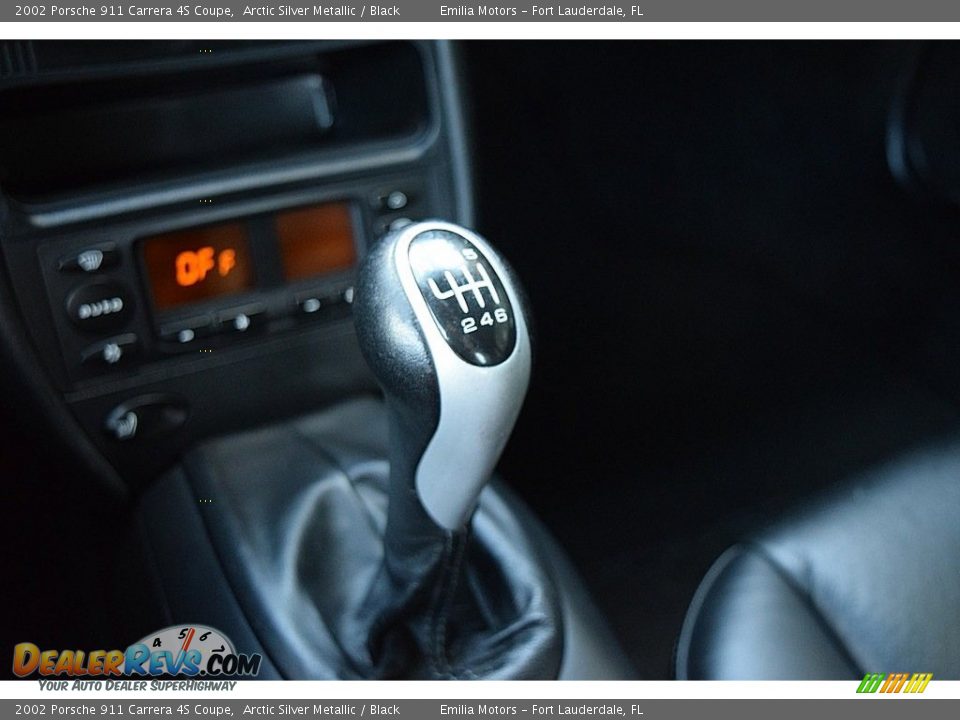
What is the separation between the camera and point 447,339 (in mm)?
460

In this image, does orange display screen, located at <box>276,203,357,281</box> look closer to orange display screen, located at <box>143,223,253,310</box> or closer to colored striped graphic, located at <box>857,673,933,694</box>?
orange display screen, located at <box>143,223,253,310</box>

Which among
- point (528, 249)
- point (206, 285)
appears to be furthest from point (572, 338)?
point (206, 285)

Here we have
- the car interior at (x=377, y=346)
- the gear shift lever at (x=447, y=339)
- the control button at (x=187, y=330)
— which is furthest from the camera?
the control button at (x=187, y=330)

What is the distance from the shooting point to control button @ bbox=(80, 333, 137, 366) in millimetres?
667

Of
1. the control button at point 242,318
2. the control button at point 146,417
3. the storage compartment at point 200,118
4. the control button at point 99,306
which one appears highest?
the storage compartment at point 200,118

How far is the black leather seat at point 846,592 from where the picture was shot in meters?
0.67

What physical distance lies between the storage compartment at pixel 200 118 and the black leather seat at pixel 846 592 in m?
0.42

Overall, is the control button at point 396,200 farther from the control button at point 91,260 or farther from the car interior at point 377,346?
the control button at point 91,260

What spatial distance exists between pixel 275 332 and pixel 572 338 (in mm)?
383

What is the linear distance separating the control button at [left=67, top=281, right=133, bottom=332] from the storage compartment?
62 mm

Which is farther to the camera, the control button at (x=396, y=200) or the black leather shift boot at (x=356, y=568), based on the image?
the control button at (x=396, y=200)

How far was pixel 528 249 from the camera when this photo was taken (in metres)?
0.91

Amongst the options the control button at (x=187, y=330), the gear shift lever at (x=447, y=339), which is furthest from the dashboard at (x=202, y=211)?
the gear shift lever at (x=447, y=339)

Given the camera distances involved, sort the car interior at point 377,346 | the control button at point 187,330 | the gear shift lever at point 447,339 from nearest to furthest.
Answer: the gear shift lever at point 447,339 < the car interior at point 377,346 < the control button at point 187,330
